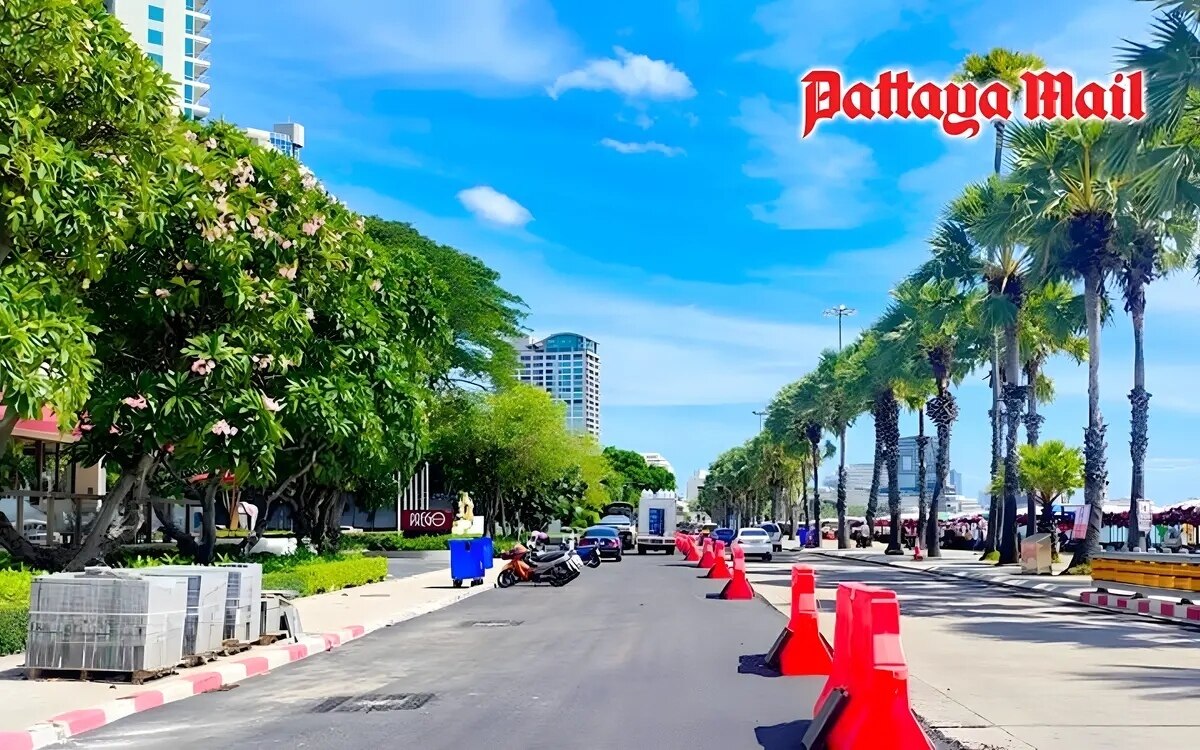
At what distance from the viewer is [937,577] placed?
37250 millimetres

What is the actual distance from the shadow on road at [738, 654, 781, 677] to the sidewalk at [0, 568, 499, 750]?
557 cm

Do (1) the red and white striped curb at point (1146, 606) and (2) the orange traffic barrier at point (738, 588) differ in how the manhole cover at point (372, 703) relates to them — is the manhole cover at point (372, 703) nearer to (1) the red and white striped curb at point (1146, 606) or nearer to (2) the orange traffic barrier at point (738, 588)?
(1) the red and white striped curb at point (1146, 606)

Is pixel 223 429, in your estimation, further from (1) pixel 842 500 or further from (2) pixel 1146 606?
(1) pixel 842 500

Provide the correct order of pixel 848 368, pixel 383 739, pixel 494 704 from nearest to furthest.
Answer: pixel 383 739
pixel 494 704
pixel 848 368

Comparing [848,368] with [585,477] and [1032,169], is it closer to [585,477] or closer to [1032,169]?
[585,477]

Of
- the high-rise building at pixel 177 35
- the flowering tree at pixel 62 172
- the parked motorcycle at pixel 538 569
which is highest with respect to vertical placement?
the high-rise building at pixel 177 35

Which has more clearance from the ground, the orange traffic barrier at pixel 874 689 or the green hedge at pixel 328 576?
the orange traffic barrier at pixel 874 689

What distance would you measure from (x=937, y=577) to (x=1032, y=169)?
13.0m

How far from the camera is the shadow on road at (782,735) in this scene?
8.99 meters

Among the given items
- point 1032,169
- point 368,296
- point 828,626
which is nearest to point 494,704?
point 828,626

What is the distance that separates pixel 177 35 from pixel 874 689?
118 meters

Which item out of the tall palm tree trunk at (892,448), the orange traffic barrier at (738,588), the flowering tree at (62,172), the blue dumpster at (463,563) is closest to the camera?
the flowering tree at (62,172)

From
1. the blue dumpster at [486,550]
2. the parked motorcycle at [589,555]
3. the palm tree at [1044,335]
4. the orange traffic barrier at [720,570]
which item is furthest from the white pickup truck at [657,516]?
the blue dumpster at [486,550]

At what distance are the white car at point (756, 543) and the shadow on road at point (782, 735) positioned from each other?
1542 inches
